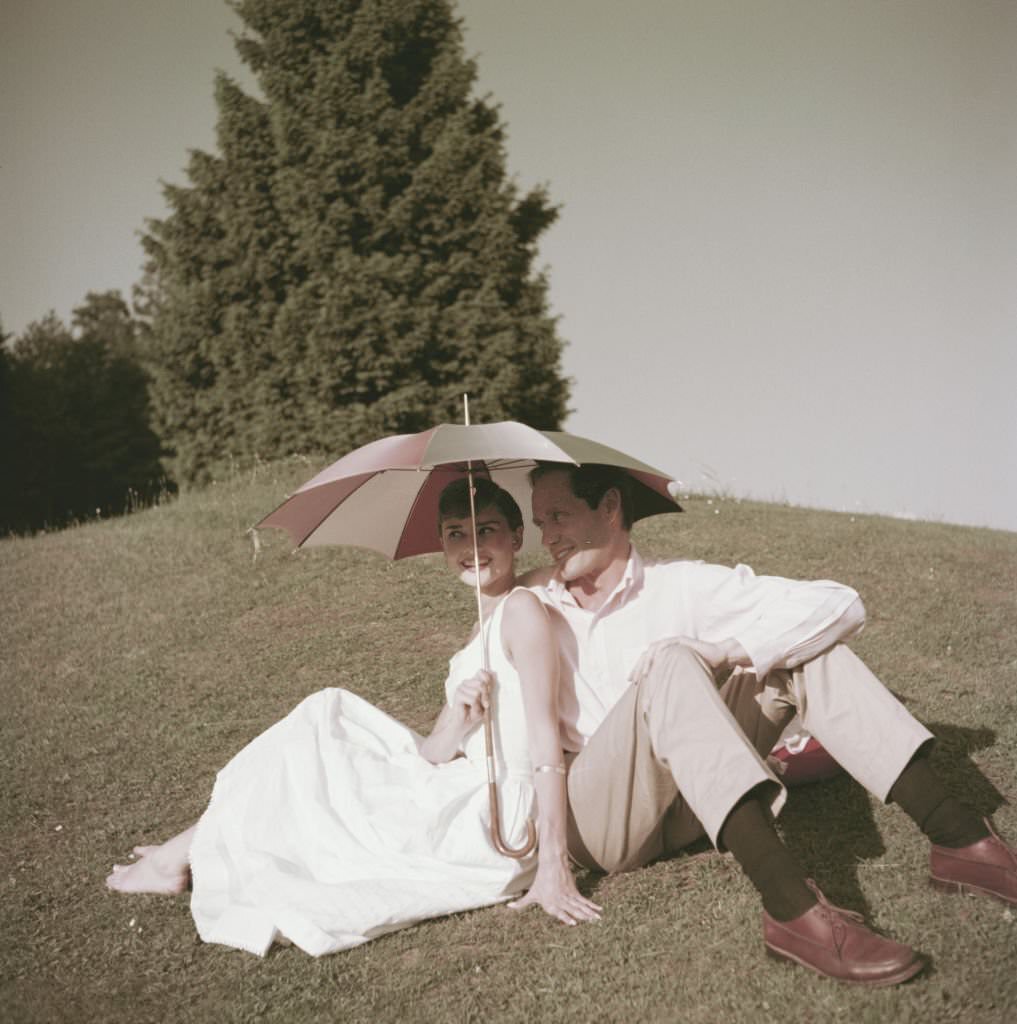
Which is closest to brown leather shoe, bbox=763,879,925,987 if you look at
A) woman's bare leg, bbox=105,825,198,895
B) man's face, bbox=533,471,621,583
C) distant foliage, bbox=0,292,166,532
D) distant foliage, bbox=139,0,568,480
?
man's face, bbox=533,471,621,583

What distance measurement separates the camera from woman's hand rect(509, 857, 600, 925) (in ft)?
11.1

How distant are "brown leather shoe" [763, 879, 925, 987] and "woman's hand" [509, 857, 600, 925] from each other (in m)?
0.76

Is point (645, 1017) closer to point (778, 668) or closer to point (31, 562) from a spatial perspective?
point (778, 668)

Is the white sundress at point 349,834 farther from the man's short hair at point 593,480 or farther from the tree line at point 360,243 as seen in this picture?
the tree line at point 360,243

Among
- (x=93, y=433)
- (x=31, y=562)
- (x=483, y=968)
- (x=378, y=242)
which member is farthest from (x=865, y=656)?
(x=93, y=433)

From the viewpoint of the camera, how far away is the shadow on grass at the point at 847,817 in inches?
146

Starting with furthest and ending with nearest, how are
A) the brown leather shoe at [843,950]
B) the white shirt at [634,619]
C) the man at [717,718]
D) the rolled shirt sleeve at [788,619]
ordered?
the white shirt at [634,619]
the rolled shirt sleeve at [788,619]
the man at [717,718]
the brown leather shoe at [843,950]

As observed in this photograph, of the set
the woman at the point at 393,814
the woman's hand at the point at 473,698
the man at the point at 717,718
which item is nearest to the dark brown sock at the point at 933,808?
the man at the point at 717,718

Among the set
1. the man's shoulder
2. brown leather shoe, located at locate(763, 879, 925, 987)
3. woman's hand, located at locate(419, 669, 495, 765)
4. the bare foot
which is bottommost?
the bare foot

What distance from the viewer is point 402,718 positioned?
6023 millimetres

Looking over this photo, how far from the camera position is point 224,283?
1495 centimetres

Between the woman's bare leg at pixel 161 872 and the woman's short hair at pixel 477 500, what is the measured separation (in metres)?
1.60

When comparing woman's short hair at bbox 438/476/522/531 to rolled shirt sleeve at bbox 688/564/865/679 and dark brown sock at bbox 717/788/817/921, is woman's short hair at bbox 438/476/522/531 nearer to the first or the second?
rolled shirt sleeve at bbox 688/564/865/679

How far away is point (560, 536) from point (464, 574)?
0.47 metres
